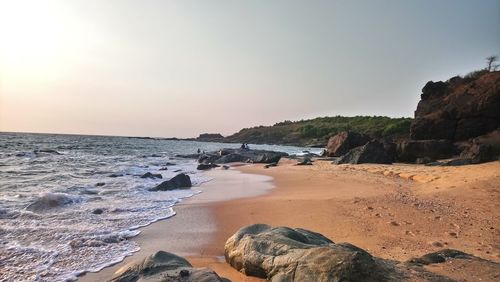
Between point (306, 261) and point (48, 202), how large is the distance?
9.86 m

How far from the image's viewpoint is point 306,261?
4.74 m

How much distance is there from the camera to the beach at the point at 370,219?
21.9 feet

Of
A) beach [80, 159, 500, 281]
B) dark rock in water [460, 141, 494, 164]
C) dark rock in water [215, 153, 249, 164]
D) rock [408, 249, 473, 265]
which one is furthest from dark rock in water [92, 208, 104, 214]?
dark rock in water [215, 153, 249, 164]

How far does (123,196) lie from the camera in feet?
47.7

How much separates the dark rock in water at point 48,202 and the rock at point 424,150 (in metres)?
23.4

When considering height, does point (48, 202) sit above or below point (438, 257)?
below

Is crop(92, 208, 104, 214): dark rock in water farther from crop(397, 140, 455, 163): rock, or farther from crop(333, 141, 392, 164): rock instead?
crop(397, 140, 455, 163): rock

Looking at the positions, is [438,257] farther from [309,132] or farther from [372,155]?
[309,132]

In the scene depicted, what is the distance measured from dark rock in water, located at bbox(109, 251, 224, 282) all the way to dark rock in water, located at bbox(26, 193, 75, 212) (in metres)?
7.49

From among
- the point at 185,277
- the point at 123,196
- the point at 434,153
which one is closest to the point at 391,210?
the point at 185,277

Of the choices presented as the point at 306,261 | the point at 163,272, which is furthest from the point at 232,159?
the point at 306,261

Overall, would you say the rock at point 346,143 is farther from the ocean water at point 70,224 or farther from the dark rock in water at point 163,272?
the dark rock in water at point 163,272

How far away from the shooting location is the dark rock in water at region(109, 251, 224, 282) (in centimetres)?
460

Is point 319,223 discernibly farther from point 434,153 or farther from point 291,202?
point 434,153
